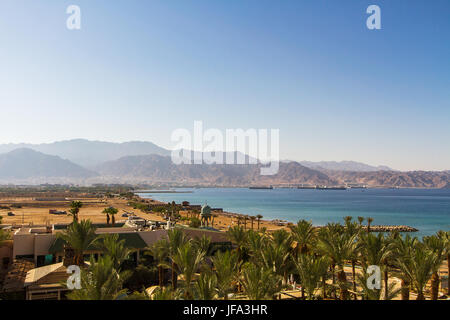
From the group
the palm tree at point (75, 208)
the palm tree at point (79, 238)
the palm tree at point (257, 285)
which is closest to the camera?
the palm tree at point (257, 285)

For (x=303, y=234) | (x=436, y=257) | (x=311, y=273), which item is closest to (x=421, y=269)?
(x=436, y=257)

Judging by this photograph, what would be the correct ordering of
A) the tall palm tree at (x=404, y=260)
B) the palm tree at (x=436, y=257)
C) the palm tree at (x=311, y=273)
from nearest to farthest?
the palm tree at (x=311, y=273) → the tall palm tree at (x=404, y=260) → the palm tree at (x=436, y=257)

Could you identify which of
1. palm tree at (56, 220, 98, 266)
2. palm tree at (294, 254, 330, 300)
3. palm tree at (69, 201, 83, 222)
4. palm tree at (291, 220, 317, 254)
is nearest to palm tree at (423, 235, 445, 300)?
palm tree at (294, 254, 330, 300)

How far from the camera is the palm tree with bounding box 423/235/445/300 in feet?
69.7

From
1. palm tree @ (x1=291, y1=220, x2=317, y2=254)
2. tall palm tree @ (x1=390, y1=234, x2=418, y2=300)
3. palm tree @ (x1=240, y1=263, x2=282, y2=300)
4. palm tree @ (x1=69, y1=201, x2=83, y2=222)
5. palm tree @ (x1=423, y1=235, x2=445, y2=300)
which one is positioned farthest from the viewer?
palm tree @ (x1=69, y1=201, x2=83, y2=222)

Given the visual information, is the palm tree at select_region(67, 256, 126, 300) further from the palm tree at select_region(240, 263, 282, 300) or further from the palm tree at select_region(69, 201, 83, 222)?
the palm tree at select_region(69, 201, 83, 222)

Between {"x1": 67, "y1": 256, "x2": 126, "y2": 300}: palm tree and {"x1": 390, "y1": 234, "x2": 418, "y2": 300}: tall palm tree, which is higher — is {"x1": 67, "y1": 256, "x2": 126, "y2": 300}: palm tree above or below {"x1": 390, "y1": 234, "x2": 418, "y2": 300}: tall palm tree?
above

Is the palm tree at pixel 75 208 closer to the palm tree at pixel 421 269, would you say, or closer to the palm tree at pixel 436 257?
the palm tree at pixel 421 269

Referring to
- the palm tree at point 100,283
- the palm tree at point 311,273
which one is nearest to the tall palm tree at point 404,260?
the palm tree at point 311,273

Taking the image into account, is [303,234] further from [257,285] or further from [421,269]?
[257,285]

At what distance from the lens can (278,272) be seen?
2120 cm

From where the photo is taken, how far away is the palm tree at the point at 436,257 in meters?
21.2
